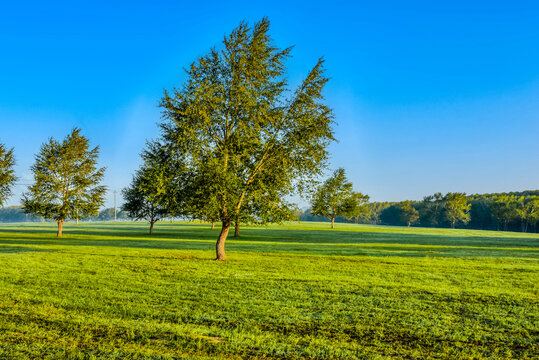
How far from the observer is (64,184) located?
38719mm

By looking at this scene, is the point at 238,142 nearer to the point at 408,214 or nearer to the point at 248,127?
the point at 248,127

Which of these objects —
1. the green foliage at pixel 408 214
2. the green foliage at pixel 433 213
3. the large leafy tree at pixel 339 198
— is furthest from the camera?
the green foliage at pixel 408 214

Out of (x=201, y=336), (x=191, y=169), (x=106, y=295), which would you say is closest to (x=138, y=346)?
(x=201, y=336)

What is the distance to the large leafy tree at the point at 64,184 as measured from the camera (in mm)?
37781

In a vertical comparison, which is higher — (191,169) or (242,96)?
(242,96)

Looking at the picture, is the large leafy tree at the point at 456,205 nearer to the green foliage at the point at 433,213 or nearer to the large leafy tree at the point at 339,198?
the green foliage at the point at 433,213

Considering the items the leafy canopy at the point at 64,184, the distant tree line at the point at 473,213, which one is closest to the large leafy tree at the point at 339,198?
the distant tree line at the point at 473,213

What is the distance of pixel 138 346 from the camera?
6.07m

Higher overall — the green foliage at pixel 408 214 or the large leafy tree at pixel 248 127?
the large leafy tree at pixel 248 127

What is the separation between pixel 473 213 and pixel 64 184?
148629 mm

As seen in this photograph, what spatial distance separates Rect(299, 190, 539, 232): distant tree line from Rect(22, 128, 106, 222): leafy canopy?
204ft

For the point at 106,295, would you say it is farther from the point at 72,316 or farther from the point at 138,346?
the point at 138,346

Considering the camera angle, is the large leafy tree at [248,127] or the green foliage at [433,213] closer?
the large leafy tree at [248,127]

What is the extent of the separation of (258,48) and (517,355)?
17043 millimetres
